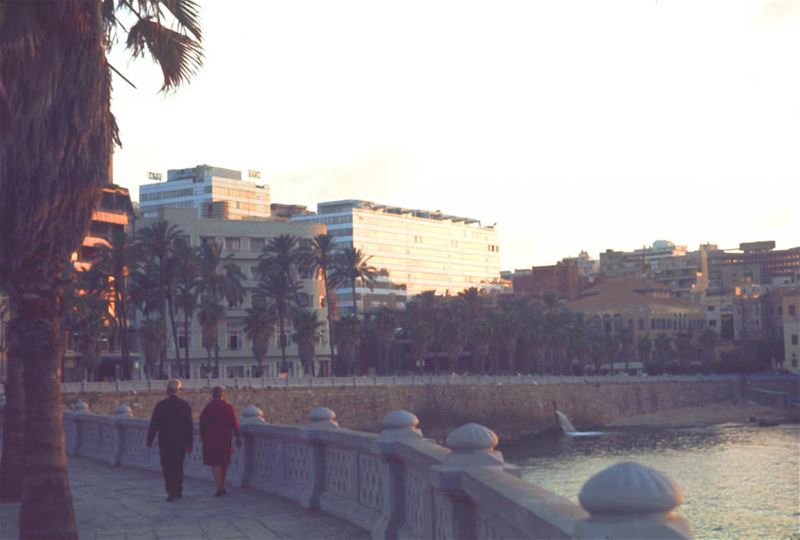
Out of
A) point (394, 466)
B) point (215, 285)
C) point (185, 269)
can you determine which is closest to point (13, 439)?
point (394, 466)

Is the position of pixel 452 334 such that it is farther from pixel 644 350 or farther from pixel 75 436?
pixel 75 436

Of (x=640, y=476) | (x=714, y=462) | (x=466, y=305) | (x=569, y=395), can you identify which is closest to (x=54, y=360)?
(x=640, y=476)

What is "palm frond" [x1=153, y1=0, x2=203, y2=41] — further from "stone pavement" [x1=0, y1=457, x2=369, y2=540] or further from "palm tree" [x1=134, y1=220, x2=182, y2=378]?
"palm tree" [x1=134, y1=220, x2=182, y2=378]

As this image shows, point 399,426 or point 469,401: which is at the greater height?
point 399,426

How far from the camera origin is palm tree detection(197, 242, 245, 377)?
93938 millimetres

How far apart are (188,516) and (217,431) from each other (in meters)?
2.29

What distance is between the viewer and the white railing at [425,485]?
445 centimetres

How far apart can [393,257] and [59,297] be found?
17347 cm

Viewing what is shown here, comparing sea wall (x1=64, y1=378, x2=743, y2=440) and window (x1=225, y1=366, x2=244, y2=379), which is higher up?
window (x1=225, y1=366, x2=244, y2=379)

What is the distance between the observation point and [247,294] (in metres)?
112

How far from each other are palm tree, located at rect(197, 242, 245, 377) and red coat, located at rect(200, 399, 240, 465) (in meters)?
77.3

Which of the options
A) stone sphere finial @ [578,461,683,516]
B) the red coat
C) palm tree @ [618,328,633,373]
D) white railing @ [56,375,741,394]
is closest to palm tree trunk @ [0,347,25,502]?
the red coat

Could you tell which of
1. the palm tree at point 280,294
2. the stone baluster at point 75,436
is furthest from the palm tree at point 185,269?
the stone baluster at point 75,436

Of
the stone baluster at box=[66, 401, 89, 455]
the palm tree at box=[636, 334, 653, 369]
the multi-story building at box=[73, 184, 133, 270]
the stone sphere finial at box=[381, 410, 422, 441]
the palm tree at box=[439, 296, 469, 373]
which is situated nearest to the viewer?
the stone sphere finial at box=[381, 410, 422, 441]
